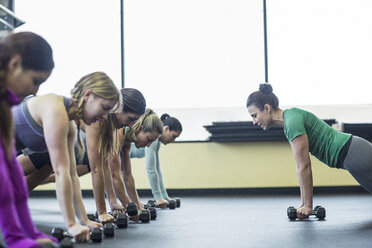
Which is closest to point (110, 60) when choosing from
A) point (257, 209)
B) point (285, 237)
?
point (257, 209)

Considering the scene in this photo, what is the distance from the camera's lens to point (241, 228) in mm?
2400

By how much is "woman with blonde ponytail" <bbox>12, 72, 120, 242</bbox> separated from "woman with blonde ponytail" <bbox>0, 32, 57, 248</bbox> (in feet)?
0.67

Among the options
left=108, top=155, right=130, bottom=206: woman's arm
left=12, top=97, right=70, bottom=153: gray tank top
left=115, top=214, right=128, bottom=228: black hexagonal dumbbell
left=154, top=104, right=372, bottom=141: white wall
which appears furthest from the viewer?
left=154, top=104, right=372, bottom=141: white wall

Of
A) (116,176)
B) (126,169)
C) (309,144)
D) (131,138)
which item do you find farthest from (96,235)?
(309,144)

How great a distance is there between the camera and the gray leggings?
269cm

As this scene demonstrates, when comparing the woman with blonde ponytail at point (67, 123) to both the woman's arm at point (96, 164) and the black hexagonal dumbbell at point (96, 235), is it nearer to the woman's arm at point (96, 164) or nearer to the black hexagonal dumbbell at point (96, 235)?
the black hexagonal dumbbell at point (96, 235)

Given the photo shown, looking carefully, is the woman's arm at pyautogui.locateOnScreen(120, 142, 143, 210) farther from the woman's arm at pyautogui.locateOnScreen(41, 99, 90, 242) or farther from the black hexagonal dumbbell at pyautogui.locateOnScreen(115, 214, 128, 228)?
the woman's arm at pyautogui.locateOnScreen(41, 99, 90, 242)

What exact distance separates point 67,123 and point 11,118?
0.56 m

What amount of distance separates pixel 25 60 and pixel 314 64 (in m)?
4.01

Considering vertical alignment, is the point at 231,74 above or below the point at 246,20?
below

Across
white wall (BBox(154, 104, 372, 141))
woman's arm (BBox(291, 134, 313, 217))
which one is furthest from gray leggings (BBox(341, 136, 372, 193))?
white wall (BBox(154, 104, 372, 141))

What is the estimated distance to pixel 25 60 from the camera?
159 centimetres

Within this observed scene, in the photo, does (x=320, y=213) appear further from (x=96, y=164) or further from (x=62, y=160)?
(x=62, y=160)

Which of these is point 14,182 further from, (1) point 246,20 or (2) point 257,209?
(1) point 246,20
